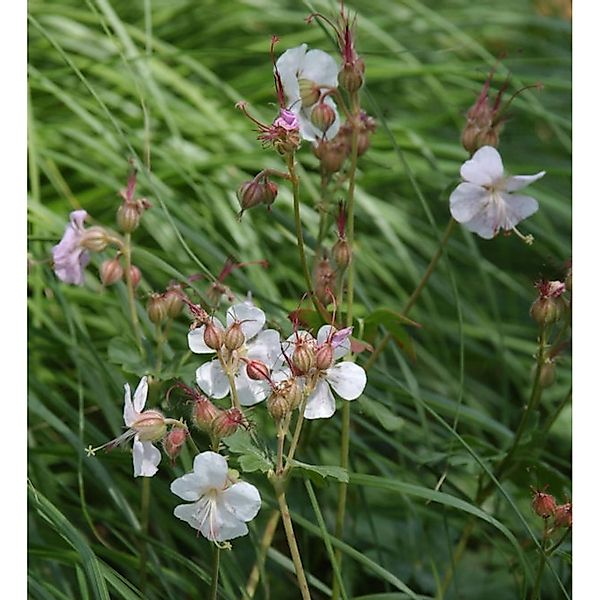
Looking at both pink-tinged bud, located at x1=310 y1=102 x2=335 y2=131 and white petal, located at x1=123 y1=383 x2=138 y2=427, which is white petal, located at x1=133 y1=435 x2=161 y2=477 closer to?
white petal, located at x1=123 y1=383 x2=138 y2=427

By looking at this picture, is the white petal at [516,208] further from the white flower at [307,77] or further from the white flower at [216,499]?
the white flower at [216,499]

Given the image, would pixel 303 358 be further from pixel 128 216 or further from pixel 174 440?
pixel 128 216

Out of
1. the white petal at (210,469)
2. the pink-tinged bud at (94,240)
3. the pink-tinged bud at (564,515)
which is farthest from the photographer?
the pink-tinged bud at (94,240)

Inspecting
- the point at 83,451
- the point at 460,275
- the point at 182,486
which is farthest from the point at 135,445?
the point at 460,275

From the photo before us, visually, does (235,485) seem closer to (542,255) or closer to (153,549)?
(153,549)

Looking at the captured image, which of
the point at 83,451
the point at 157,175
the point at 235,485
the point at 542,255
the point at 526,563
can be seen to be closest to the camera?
the point at 235,485

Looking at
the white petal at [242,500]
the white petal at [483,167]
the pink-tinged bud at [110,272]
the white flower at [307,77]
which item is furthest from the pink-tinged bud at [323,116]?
the white petal at [242,500]

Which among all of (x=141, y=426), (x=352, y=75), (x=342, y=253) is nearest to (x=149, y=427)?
(x=141, y=426)
